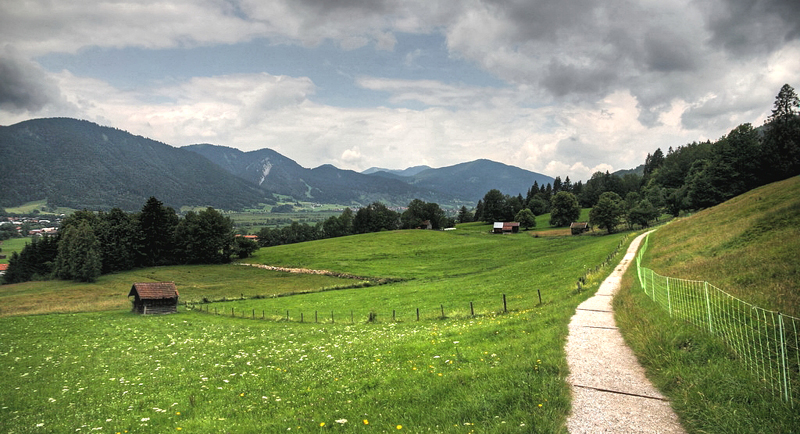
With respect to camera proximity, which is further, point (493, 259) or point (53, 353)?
point (493, 259)

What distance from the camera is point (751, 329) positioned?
11203 millimetres

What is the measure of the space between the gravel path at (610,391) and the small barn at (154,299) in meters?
54.8

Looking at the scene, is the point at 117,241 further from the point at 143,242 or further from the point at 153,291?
the point at 153,291

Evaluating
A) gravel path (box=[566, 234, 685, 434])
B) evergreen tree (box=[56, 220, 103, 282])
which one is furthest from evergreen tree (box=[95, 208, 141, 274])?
gravel path (box=[566, 234, 685, 434])

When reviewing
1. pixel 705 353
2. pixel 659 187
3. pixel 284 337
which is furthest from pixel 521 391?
pixel 659 187

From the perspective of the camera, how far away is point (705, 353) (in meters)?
10.5

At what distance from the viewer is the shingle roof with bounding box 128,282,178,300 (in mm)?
51344

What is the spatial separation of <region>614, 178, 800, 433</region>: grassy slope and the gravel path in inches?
14.2

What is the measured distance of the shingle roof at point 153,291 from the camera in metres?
51.3

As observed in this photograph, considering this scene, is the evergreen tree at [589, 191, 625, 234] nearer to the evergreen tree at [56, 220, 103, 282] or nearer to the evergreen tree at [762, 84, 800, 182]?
the evergreen tree at [762, 84, 800, 182]

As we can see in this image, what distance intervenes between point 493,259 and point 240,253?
7689 centimetres

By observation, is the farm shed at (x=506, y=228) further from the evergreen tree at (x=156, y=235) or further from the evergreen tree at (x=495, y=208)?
the evergreen tree at (x=156, y=235)

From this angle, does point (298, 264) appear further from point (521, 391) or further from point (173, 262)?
point (521, 391)

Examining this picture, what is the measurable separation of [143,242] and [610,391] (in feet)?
387
